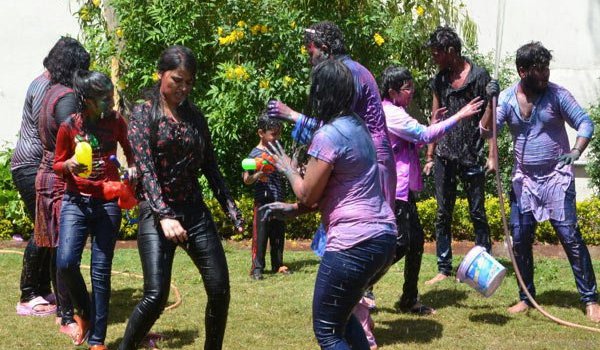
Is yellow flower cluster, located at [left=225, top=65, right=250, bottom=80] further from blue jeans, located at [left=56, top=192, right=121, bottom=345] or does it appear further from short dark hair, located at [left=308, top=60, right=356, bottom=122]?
short dark hair, located at [left=308, top=60, right=356, bottom=122]

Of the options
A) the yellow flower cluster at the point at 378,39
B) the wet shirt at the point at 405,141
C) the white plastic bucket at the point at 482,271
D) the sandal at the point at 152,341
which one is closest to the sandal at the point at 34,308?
the sandal at the point at 152,341

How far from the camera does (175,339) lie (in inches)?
255

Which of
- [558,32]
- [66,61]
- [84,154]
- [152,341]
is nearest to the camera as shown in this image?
[84,154]

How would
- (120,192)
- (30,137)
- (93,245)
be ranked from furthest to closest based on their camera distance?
(30,137)
(93,245)
(120,192)

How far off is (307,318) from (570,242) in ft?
6.92

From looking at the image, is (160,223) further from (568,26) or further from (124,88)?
(568,26)

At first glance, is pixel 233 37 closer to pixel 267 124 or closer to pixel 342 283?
pixel 267 124

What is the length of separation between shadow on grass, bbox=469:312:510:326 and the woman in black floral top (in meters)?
2.54

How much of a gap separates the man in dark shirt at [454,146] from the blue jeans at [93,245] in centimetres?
334

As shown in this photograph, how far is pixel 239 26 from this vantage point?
10602mm

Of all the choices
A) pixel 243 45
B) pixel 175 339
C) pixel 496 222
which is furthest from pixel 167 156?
pixel 496 222

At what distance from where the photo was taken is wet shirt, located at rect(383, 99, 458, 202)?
6.26 meters

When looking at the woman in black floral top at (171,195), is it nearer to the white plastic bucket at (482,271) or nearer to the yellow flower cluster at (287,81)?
the white plastic bucket at (482,271)

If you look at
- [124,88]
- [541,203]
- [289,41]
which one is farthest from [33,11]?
[541,203]
